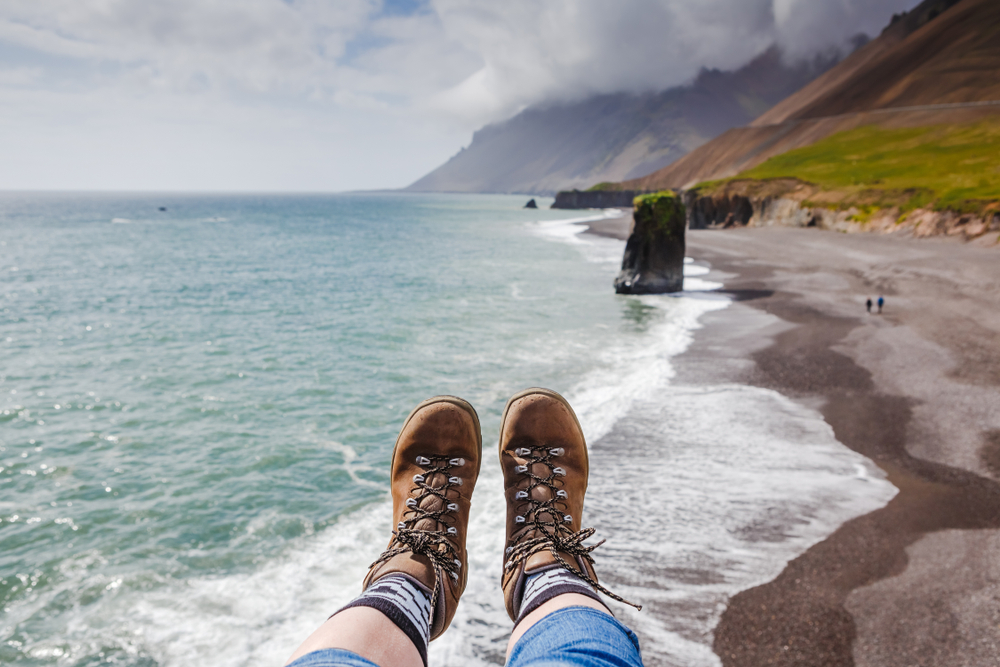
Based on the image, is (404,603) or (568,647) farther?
(404,603)

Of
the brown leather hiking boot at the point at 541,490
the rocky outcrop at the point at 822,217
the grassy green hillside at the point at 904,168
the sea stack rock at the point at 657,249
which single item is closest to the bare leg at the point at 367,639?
the brown leather hiking boot at the point at 541,490

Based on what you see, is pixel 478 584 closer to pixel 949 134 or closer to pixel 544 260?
pixel 544 260

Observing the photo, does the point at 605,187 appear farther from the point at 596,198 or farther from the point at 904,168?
the point at 904,168

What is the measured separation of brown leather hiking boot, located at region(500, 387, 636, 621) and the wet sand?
160 cm

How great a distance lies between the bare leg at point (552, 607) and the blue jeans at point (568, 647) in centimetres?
5

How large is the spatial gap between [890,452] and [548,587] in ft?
21.2

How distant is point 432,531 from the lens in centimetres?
342

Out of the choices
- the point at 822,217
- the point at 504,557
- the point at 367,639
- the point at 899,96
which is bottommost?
the point at 504,557

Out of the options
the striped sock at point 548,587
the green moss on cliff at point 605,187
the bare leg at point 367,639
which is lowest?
the striped sock at point 548,587

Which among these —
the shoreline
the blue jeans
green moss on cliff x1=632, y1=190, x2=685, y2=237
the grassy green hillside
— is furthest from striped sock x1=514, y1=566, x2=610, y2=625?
the grassy green hillside

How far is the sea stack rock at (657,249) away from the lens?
830 inches

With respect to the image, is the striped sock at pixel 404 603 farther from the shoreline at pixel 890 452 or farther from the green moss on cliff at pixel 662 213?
the green moss on cliff at pixel 662 213

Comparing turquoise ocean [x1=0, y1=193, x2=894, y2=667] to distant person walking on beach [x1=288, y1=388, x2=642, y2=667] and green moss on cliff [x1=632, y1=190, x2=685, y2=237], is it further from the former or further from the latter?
green moss on cliff [x1=632, y1=190, x2=685, y2=237]

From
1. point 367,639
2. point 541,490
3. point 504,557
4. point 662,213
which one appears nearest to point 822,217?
point 662,213
